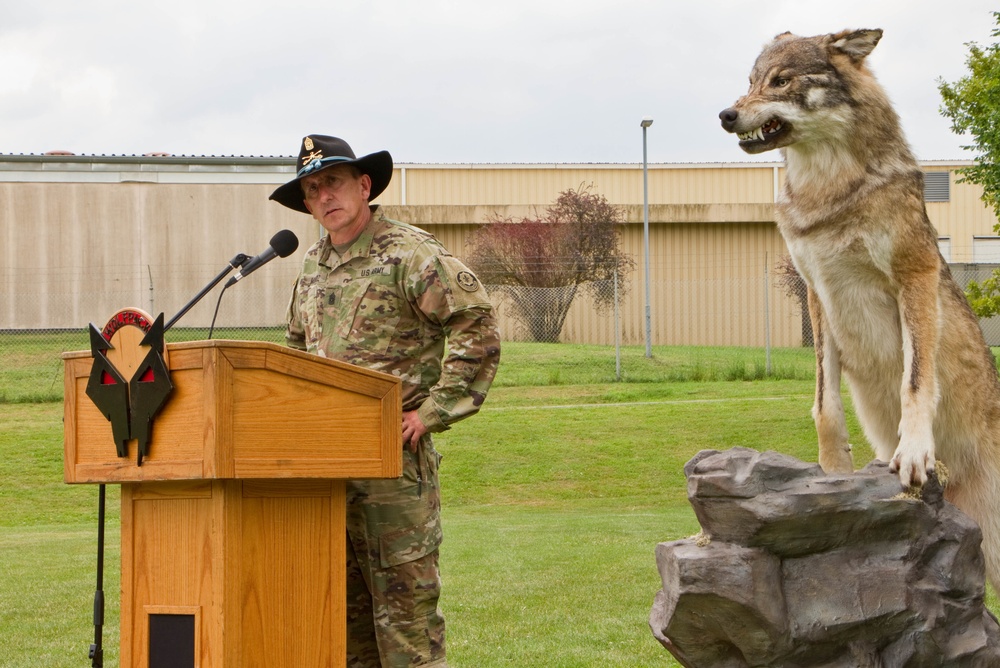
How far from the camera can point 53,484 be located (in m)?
15.5

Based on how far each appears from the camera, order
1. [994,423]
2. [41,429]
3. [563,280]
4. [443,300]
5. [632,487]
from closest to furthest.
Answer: [994,423] < [443,300] < [632,487] < [41,429] < [563,280]

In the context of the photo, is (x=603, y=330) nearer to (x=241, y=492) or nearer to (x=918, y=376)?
(x=918, y=376)

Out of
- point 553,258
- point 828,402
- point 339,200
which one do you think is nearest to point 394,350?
point 339,200

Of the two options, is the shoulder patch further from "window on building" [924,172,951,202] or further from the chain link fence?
"window on building" [924,172,951,202]

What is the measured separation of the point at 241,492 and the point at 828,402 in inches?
82.8

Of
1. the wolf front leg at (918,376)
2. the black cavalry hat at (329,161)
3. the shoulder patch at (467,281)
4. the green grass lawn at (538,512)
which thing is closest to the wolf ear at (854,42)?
the wolf front leg at (918,376)

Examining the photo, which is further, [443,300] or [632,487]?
[632,487]

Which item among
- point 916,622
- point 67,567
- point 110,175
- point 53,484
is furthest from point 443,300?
point 110,175

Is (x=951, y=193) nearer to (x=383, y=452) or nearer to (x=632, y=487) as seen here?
(x=632, y=487)

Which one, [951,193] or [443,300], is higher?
[951,193]

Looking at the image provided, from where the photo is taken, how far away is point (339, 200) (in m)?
4.61

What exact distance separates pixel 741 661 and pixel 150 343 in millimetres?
2157

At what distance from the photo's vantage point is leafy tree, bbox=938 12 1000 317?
16.0 meters

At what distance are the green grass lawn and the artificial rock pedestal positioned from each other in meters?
2.23
